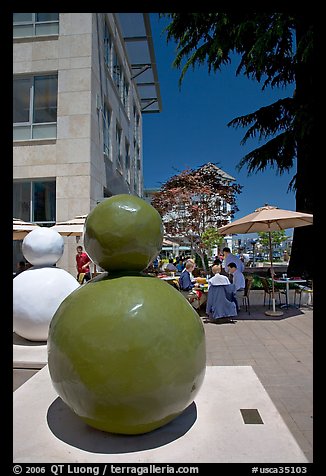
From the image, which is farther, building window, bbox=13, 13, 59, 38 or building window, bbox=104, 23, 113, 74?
building window, bbox=104, 23, 113, 74

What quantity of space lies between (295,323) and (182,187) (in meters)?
12.5

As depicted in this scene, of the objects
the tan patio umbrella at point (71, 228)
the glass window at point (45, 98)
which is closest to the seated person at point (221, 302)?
the tan patio umbrella at point (71, 228)

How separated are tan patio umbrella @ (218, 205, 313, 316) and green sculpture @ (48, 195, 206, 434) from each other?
656cm

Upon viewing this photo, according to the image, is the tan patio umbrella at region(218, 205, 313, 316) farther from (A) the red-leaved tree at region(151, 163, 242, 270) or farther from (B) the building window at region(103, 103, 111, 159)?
(B) the building window at region(103, 103, 111, 159)

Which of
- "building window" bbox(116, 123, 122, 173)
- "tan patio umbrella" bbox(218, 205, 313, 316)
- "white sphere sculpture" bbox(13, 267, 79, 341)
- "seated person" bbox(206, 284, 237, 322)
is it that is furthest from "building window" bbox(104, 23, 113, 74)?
"white sphere sculpture" bbox(13, 267, 79, 341)

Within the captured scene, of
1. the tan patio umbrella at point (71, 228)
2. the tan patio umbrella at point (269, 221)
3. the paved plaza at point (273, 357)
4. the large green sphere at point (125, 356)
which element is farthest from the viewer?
the tan patio umbrella at point (71, 228)

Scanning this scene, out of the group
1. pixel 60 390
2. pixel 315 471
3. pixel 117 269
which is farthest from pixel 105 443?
pixel 315 471

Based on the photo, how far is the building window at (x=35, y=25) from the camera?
1584 centimetres

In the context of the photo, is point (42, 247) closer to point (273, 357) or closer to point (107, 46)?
point (273, 357)

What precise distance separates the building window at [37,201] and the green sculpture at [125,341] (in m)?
13.9

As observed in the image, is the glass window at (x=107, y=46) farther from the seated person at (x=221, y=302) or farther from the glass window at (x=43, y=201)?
the seated person at (x=221, y=302)

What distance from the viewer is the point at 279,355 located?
18.8 feet

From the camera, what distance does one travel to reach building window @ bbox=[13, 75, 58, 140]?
52.0 feet

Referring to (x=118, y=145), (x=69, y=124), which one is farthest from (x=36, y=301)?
(x=118, y=145)
